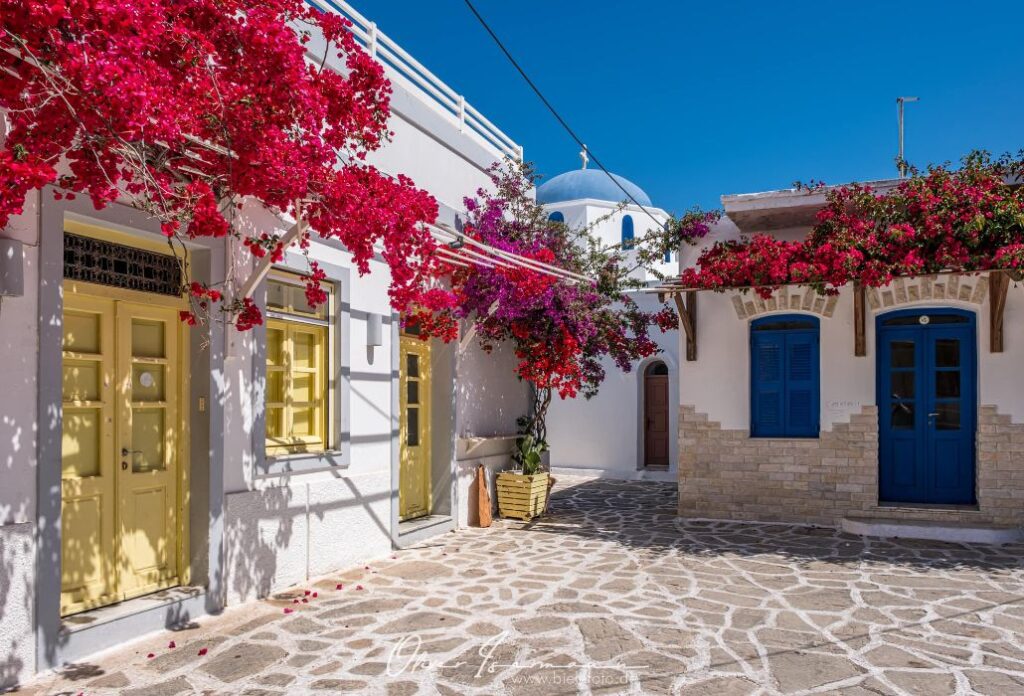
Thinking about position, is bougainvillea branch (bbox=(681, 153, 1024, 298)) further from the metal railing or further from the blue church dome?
the blue church dome

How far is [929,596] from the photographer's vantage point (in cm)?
667

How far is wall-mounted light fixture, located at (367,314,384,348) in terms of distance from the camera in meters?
8.14

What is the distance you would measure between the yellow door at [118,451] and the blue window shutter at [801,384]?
23.4 ft

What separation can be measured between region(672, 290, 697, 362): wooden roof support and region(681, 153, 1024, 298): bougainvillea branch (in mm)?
762

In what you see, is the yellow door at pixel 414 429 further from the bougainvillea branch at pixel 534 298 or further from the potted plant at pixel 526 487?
the potted plant at pixel 526 487

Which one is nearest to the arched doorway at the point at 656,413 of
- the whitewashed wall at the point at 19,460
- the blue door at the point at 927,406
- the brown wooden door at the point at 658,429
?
the brown wooden door at the point at 658,429

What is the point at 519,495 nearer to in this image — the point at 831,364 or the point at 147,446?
the point at 831,364

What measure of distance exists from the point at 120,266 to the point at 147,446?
131 centimetres

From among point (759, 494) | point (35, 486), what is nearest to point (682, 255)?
point (759, 494)

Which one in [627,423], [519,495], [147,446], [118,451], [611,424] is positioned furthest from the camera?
[611,424]

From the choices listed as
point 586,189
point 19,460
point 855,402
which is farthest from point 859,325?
point 586,189

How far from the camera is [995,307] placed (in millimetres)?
9172

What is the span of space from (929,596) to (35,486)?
6534 mm

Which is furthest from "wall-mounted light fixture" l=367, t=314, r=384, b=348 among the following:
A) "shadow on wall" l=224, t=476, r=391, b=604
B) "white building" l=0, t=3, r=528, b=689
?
"shadow on wall" l=224, t=476, r=391, b=604
